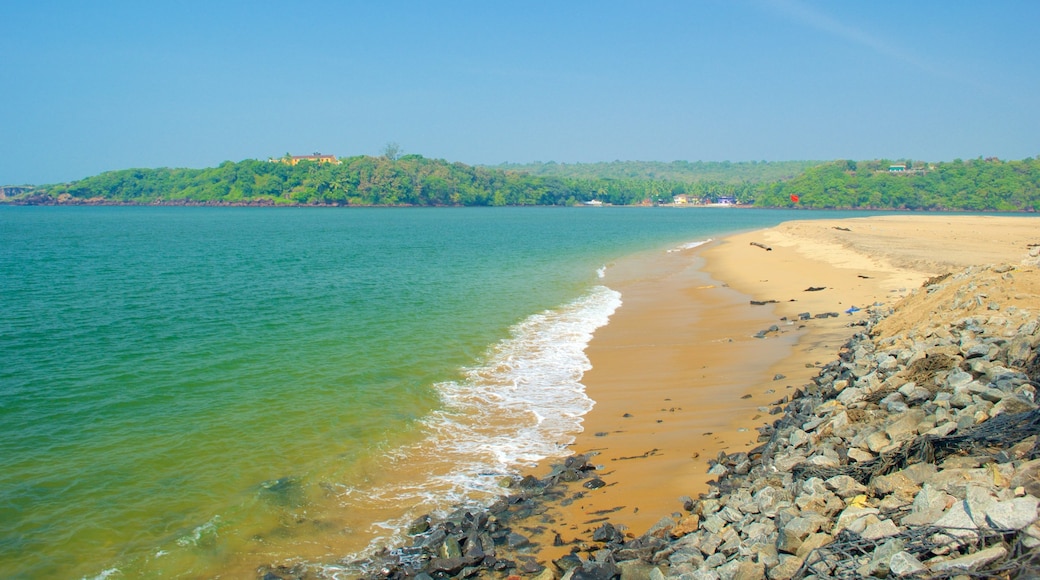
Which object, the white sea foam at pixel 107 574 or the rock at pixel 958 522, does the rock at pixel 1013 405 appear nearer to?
the rock at pixel 958 522

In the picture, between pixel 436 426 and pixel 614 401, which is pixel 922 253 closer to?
pixel 614 401

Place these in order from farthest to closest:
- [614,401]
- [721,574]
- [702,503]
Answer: [614,401]
[702,503]
[721,574]

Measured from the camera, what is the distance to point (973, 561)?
442 cm

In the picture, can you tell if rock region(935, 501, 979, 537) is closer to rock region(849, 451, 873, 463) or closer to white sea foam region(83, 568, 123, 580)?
rock region(849, 451, 873, 463)

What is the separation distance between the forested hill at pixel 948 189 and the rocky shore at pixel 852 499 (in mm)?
190295

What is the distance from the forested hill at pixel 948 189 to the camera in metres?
164

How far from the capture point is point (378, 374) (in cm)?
1553

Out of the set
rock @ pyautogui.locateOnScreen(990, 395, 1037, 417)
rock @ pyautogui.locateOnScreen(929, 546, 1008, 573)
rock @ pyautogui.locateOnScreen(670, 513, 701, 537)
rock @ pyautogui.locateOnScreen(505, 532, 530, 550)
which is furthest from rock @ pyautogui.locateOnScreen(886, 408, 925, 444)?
rock @ pyautogui.locateOnScreen(505, 532, 530, 550)

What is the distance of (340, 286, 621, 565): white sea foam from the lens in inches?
372

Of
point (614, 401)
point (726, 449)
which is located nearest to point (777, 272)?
point (614, 401)

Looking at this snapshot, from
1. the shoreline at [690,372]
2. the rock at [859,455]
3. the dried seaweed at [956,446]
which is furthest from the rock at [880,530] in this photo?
the shoreline at [690,372]

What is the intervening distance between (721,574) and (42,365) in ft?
54.8

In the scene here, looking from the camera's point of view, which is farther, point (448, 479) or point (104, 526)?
point (448, 479)

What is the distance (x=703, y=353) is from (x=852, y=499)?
10567 millimetres
